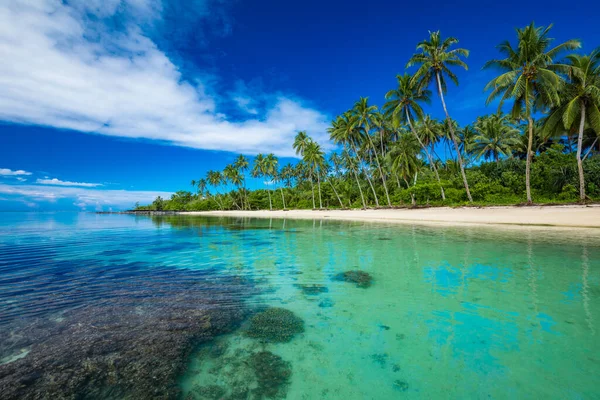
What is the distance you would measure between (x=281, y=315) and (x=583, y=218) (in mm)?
20517

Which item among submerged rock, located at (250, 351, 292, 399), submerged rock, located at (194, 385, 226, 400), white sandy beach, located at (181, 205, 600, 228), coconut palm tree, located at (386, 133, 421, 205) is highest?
coconut palm tree, located at (386, 133, 421, 205)

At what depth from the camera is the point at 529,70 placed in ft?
69.7

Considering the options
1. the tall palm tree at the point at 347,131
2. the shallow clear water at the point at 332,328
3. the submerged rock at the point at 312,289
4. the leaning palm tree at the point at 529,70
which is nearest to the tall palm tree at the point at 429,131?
the tall palm tree at the point at 347,131

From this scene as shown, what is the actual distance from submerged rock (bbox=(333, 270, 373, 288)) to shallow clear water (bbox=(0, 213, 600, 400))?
232 mm

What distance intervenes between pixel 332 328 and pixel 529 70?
28.3 m

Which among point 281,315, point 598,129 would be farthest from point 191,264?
point 598,129

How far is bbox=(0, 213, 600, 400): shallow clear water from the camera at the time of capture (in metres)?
2.76

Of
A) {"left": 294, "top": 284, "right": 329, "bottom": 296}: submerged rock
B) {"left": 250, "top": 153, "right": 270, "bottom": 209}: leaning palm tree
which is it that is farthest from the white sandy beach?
{"left": 250, "top": 153, "right": 270, "bottom": 209}: leaning palm tree

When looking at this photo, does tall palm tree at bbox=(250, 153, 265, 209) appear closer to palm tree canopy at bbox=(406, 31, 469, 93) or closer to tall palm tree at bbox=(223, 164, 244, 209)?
tall palm tree at bbox=(223, 164, 244, 209)

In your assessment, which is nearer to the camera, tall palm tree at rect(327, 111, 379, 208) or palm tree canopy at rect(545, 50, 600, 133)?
palm tree canopy at rect(545, 50, 600, 133)

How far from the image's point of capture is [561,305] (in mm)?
4469

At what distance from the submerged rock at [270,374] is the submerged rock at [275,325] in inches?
17.9

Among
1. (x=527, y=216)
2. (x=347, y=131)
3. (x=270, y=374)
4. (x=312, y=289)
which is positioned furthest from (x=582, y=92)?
(x=270, y=374)

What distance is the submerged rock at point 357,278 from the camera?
20.5 ft
